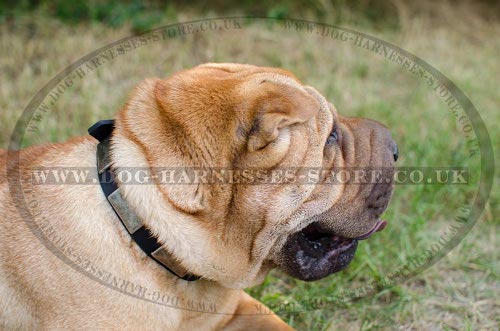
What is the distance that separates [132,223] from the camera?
257 centimetres

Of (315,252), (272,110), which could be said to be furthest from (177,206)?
(315,252)

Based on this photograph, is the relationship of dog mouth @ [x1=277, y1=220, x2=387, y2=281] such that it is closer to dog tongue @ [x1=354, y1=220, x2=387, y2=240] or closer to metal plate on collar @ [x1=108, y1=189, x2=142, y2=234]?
dog tongue @ [x1=354, y1=220, x2=387, y2=240]

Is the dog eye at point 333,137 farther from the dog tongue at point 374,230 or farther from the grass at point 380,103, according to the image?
the grass at point 380,103

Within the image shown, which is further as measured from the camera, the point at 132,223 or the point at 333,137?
the point at 333,137

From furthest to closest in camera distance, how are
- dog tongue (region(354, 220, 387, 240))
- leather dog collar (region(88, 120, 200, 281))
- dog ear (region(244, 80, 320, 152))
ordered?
1. dog tongue (region(354, 220, 387, 240))
2. leather dog collar (region(88, 120, 200, 281))
3. dog ear (region(244, 80, 320, 152))

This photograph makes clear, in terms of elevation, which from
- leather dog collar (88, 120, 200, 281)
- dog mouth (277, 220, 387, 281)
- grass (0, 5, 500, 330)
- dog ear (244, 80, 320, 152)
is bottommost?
grass (0, 5, 500, 330)

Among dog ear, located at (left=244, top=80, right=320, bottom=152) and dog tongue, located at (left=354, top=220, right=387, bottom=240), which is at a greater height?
dog ear, located at (left=244, top=80, right=320, bottom=152)

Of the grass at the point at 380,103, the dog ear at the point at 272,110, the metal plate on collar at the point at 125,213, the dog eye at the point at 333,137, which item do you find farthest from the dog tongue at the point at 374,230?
the metal plate on collar at the point at 125,213

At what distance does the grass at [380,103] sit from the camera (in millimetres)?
3666

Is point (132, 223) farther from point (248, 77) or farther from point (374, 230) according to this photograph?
point (374, 230)

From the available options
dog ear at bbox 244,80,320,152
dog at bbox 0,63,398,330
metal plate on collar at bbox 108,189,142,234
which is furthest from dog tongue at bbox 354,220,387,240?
metal plate on collar at bbox 108,189,142,234

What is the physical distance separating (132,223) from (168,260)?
22 centimetres

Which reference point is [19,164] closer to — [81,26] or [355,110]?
[355,110]

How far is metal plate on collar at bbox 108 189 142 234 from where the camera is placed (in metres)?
2.57
